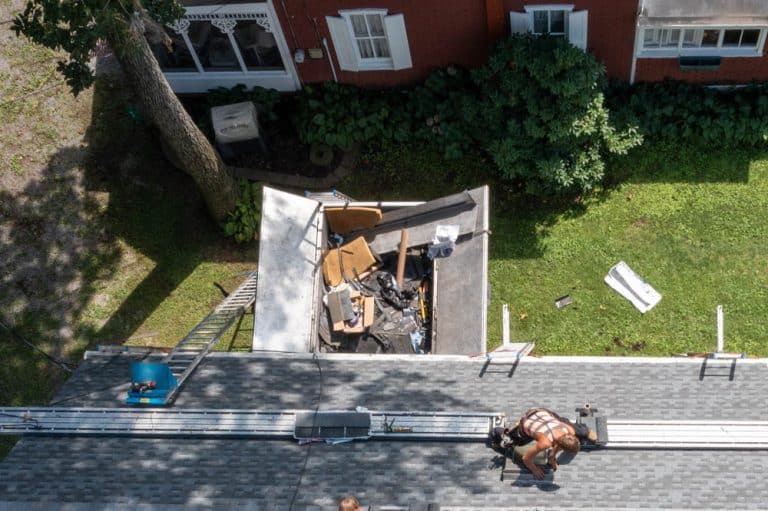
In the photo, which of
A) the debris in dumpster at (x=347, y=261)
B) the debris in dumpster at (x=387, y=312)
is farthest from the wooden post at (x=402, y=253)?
the debris in dumpster at (x=347, y=261)

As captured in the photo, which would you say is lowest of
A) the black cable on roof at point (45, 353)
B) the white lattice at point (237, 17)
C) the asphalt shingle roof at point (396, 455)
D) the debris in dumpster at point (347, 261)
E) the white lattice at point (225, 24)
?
the black cable on roof at point (45, 353)

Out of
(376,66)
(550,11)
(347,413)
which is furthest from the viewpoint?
(376,66)

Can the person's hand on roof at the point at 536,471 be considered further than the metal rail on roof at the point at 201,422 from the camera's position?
No

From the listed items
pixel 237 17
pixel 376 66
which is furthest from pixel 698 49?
pixel 237 17

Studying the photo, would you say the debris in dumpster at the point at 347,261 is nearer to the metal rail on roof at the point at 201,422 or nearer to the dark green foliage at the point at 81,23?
the metal rail on roof at the point at 201,422

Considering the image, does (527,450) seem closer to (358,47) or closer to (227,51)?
(358,47)

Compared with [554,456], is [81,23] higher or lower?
higher

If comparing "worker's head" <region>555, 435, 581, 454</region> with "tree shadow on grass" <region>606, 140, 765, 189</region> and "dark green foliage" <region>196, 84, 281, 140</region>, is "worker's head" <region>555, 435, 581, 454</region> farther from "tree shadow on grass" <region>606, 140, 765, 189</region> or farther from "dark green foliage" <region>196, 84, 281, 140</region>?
→ "dark green foliage" <region>196, 84, 281, 140</region>
